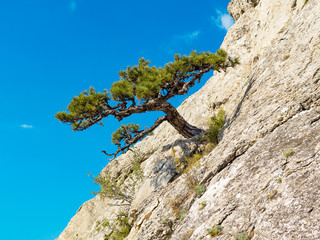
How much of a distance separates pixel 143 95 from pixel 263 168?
995 cm

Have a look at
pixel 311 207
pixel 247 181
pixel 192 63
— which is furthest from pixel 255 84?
pixel 311 207

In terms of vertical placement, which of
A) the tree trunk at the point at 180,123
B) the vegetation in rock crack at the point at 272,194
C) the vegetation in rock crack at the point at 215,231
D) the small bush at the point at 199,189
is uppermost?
the tree trunk at the point at 180,123

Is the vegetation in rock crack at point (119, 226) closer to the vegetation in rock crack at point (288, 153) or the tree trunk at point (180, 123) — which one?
the tree trunk at point (180, 123)

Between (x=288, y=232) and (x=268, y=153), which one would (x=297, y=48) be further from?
(x=288, y=232)

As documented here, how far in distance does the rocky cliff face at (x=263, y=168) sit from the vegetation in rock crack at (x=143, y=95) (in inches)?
111

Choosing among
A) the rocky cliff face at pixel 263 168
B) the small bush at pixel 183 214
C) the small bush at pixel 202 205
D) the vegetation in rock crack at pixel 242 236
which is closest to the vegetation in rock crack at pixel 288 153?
the rocky cliff face at pixel 263 168

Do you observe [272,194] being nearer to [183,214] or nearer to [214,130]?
[183,214]

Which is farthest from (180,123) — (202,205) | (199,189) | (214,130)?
(202,205)

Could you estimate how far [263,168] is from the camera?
823 centimetres

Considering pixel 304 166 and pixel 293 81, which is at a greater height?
pixel 293 81

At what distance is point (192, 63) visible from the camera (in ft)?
67.9

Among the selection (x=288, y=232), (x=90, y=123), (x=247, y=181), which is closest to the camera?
(x=288, y=232)

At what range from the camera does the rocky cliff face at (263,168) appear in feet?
20.7

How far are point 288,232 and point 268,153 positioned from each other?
12.0ft
